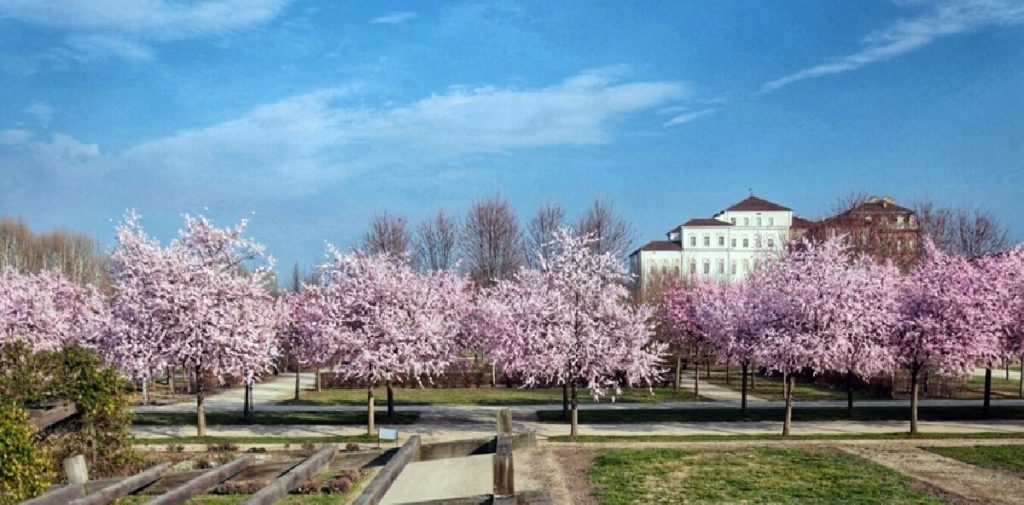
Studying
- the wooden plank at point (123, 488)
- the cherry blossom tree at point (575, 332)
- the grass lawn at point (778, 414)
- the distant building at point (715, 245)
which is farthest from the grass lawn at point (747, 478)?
the distant building at point (715, 245)

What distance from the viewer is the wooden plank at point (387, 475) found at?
4.85m

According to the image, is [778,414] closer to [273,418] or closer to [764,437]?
[764,437]

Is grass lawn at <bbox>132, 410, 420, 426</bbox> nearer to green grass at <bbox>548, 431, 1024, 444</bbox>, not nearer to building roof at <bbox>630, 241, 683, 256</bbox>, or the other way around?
green grass at <bbox>548, 431, 1024, 444</bbox>

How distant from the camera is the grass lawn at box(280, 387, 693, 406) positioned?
39000 millimetres

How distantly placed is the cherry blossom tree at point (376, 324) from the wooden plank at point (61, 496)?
22158 millimetres

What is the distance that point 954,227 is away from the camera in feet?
190

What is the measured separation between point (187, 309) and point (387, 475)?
75.4 feet

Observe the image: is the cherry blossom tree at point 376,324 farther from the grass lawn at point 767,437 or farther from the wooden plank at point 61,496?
the wooden plank at point 61,496

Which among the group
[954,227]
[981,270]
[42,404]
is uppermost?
[954,227]

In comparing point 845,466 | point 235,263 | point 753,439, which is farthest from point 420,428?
point 845,466

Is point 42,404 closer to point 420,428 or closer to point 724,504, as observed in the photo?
point 724,504

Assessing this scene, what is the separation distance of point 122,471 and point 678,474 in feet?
42.2

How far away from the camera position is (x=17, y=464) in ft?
30.9

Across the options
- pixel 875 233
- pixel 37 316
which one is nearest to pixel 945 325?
pixel 875 233
